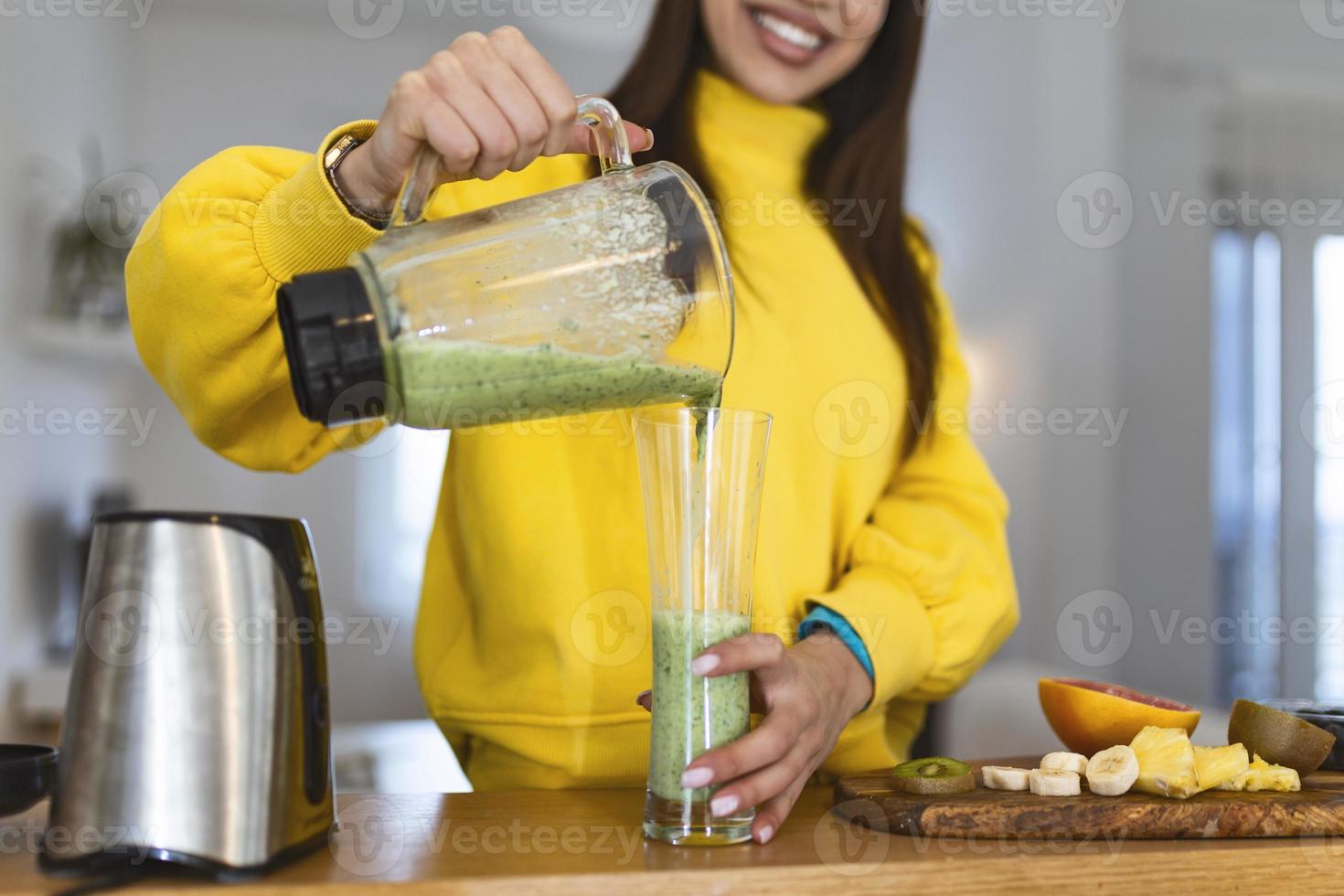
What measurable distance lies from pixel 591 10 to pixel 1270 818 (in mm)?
3685

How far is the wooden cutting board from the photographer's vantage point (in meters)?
0.73

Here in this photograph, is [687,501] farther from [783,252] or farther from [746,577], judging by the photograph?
[783,252]

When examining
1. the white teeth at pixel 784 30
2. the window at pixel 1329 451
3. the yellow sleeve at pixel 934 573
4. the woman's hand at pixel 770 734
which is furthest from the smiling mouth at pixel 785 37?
the window at pixel 1329 451

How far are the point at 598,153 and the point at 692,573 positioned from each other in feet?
0.91

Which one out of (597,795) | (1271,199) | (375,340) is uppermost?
(1271,199)

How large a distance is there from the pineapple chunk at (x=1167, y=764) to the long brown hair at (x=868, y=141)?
0.45 meters

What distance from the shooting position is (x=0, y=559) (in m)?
2.53

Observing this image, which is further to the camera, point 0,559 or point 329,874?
point 0,559

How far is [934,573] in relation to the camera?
1049mm

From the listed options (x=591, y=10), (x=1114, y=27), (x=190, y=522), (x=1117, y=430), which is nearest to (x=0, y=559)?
(x=190, y=522)

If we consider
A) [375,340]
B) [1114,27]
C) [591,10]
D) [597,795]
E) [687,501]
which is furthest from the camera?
[591,10]

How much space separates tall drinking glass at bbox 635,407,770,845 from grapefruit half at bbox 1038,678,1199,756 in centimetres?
33

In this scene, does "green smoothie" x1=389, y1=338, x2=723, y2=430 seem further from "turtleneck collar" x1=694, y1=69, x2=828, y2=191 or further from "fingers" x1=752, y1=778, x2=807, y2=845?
"turtleneck collar" x1=694, y1=69, x2=828, y2=191

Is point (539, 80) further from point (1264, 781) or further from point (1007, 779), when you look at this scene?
point (1264, 781)
